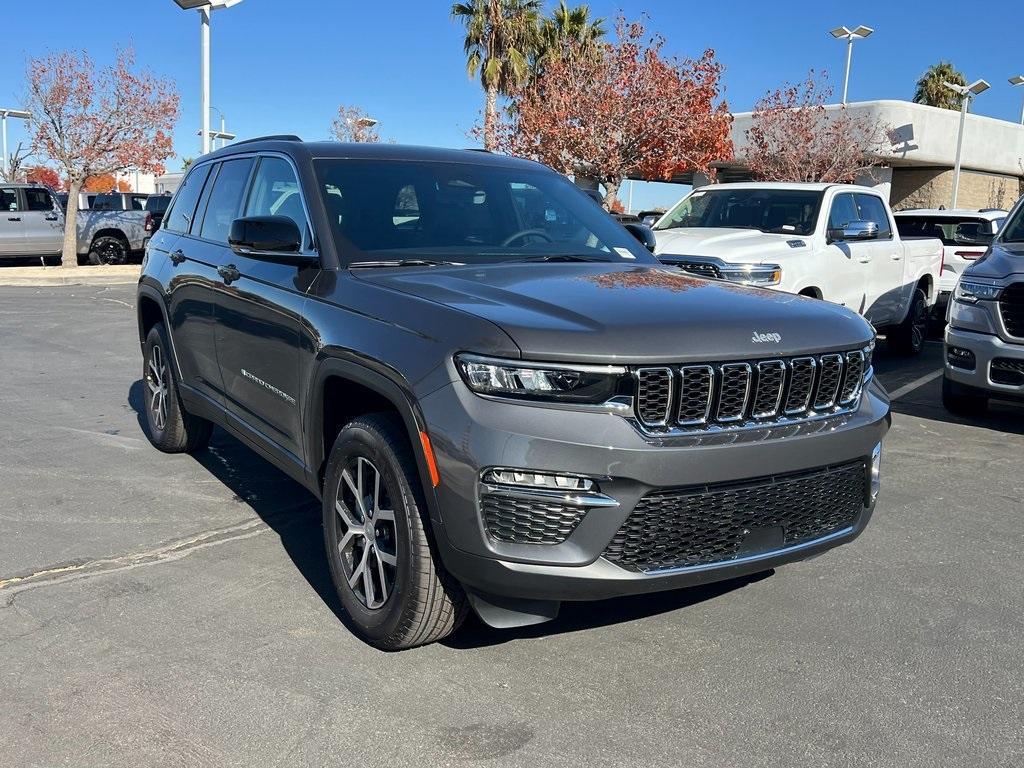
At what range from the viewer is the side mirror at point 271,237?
394 cm

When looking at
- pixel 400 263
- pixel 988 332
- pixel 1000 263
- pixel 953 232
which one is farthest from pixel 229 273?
pixel 953 232

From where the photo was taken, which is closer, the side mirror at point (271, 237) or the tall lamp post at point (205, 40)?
the side mirror at point (271, 237)

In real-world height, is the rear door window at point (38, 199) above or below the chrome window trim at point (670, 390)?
above

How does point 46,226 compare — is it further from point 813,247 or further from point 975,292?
point 975,292

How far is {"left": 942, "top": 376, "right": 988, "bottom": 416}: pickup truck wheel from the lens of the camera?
25.3ft

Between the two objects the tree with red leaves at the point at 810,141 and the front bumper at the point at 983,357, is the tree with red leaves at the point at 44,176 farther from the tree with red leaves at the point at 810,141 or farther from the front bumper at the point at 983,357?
the front bumper at the point at 983,357

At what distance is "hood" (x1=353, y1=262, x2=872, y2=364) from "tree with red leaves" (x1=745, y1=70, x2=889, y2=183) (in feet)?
87.8

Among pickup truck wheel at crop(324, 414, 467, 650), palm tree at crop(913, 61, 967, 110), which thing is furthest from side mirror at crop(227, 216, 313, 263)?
palm tree at crop(913, 61, 967, 110)

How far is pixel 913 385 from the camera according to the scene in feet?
31.0

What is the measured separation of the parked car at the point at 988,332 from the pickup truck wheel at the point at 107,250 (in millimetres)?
21086

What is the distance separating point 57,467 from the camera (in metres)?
5.89

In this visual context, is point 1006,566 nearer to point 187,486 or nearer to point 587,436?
point 587,436

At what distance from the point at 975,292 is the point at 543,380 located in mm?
5629

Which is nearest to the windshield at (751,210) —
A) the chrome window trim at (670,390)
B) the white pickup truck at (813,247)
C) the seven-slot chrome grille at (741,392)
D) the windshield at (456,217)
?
the white pickup truck at (813,247)
